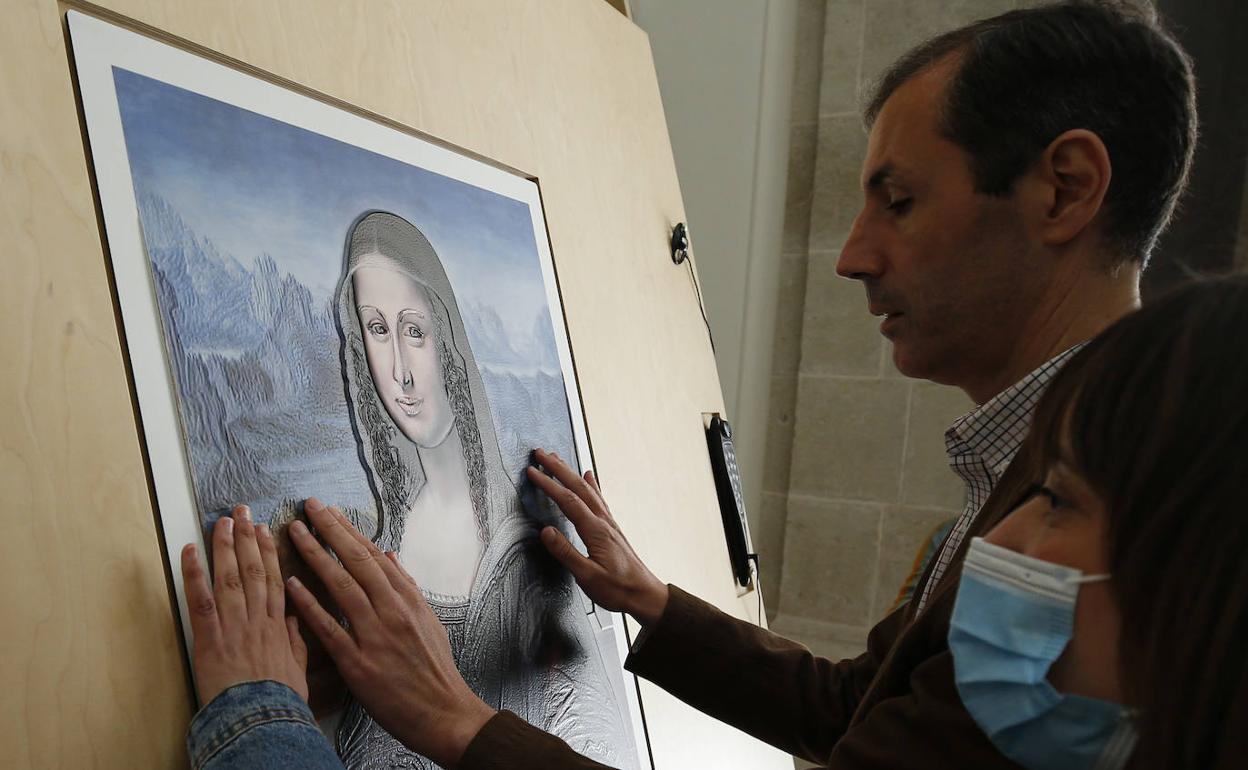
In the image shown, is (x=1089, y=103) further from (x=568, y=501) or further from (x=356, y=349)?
(x=356, y=349)

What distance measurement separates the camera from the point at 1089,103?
1242 millimetres

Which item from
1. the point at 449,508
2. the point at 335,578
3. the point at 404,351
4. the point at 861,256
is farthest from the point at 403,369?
the point at 861,256

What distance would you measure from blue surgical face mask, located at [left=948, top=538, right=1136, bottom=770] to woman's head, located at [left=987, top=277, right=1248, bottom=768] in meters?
0.03

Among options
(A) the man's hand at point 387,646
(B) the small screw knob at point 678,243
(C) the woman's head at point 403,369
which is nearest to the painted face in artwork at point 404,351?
(C) the woman's head at point 403,369

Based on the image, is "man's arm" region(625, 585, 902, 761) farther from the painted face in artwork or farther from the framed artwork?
the painted face in artwork

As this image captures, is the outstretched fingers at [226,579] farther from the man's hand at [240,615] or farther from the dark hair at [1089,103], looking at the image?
the dark hair at [1089,103]

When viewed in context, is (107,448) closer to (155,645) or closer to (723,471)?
(155,645)

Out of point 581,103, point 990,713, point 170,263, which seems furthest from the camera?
point 581,103

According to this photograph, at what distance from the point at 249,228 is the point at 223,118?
109mm

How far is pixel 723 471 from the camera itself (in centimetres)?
191

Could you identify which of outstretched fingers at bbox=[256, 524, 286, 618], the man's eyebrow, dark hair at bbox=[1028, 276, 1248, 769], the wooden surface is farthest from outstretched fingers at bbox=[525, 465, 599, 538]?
dark hair at bbox=[1028, 276, 1248, 769]

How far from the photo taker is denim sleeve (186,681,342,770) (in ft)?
2.55

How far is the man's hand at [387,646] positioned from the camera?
3.08 ft

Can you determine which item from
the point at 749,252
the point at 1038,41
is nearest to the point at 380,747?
the point at 1038,41
